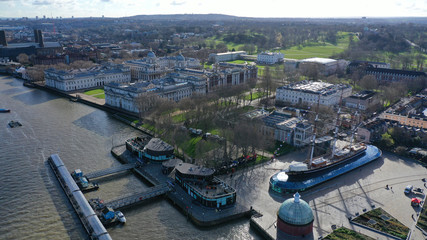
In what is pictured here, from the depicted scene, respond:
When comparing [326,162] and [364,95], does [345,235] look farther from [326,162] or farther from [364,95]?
[364,95]

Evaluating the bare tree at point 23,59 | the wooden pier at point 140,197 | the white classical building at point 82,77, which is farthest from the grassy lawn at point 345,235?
the bare tree at point 23,59

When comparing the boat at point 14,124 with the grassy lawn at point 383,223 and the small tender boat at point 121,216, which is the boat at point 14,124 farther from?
the grassy lawn at point 383,223

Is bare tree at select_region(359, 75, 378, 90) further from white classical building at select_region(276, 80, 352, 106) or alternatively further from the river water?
the river water

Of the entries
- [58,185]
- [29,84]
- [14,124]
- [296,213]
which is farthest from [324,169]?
[29,84]

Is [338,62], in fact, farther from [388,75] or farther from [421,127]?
[421,127]

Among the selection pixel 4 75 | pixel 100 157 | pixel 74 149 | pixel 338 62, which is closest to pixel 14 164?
pixel 74 149

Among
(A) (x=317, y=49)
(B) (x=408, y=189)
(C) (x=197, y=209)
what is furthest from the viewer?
(A) (x=317, y=49)
